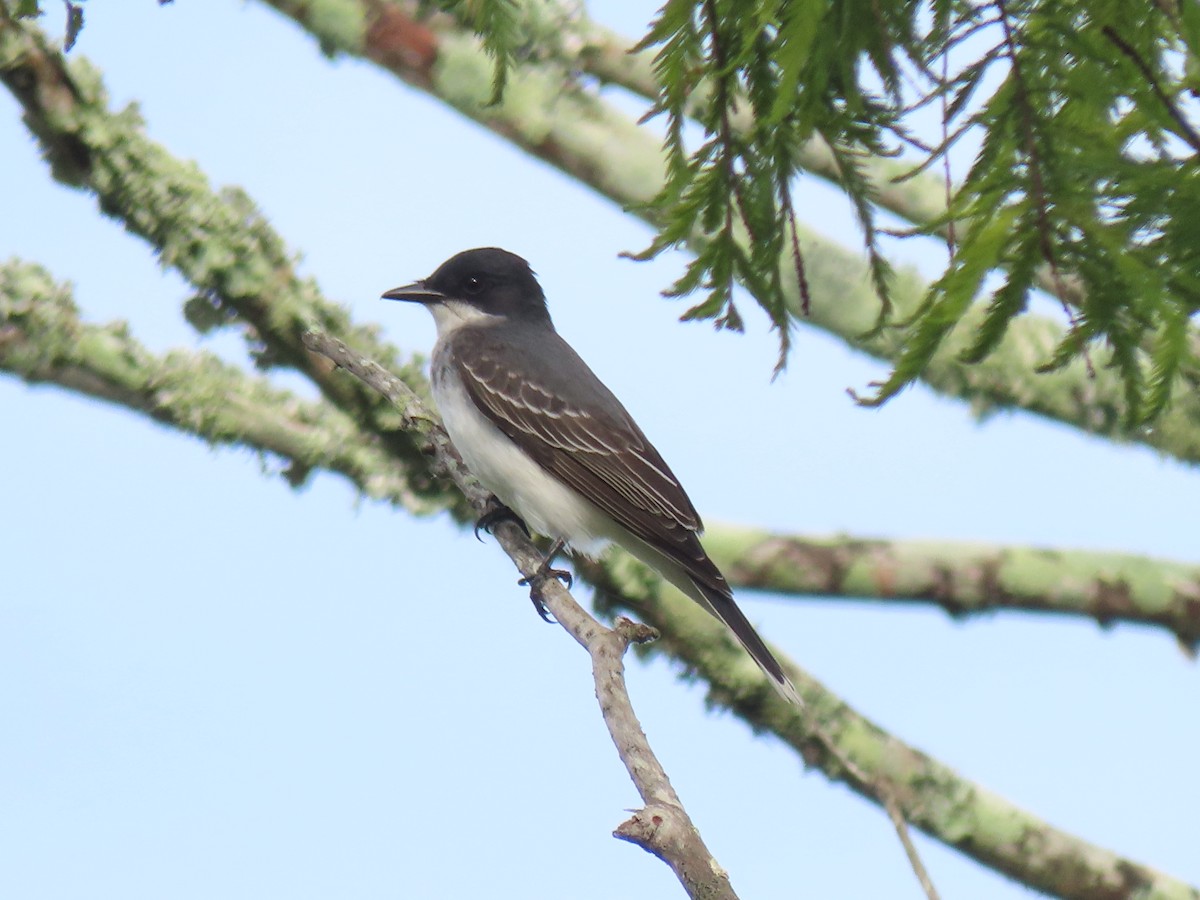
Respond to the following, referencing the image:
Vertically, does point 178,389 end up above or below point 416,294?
below

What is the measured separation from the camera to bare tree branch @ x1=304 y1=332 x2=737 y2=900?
306 cm

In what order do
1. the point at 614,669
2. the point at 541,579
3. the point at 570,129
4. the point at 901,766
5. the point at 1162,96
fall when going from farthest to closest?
the point at 570,129 < the point at 901,766 < the point at 541,579 < the point at 614,669 < the point at 1162,96

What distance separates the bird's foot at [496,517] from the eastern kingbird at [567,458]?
0.04 meters

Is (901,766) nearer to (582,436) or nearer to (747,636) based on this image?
(747,636)

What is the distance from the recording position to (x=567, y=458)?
6.83m

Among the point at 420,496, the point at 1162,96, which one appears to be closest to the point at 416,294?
the point at 420,496

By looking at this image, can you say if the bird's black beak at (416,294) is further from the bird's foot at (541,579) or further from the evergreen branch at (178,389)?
the bird's foot at (541,579)

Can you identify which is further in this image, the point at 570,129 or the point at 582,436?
the point at 570,129

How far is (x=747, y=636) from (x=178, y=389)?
3.37 meters

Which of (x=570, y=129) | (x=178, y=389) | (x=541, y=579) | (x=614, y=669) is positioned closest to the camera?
(x=614, y=669)

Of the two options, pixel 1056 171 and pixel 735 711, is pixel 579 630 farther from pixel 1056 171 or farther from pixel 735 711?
pixel 735 711

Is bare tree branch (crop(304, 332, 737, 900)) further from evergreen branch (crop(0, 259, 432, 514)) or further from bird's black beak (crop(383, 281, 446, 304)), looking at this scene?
→ bird's black beak (crop(383, 281, 446, 304))

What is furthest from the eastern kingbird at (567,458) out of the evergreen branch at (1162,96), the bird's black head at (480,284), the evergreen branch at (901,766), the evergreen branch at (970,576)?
the evergreen branch at (1162,96)

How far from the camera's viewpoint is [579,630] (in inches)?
185
